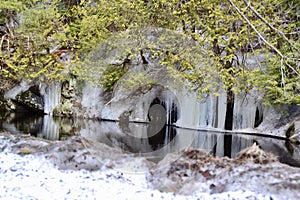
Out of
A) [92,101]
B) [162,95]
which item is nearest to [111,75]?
[162,95]

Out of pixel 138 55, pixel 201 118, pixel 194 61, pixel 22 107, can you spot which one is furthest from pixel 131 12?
pixel 22 107

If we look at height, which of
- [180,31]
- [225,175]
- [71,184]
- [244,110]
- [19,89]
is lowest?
[71,184]

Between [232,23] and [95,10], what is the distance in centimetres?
420

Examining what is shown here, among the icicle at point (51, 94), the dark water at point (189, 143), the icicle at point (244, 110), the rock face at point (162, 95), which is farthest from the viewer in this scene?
the icicle at point (51, 94)

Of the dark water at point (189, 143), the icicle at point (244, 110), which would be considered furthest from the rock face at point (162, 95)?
the dark water at point (189, 143)

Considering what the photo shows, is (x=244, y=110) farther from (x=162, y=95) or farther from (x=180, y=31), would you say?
(x=180, y=31)

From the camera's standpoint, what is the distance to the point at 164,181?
3203 mm

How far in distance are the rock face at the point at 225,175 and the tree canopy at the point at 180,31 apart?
3.19 m

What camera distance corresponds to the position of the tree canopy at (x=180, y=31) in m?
7.31

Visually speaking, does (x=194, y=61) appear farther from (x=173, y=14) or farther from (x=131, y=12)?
(x=131, y=12)

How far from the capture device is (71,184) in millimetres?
3166

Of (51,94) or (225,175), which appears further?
(51,94)

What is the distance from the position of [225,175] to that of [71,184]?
5.01 ft

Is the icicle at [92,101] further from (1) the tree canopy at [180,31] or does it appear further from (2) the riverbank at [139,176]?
(2) the riverbank at [139,176]
